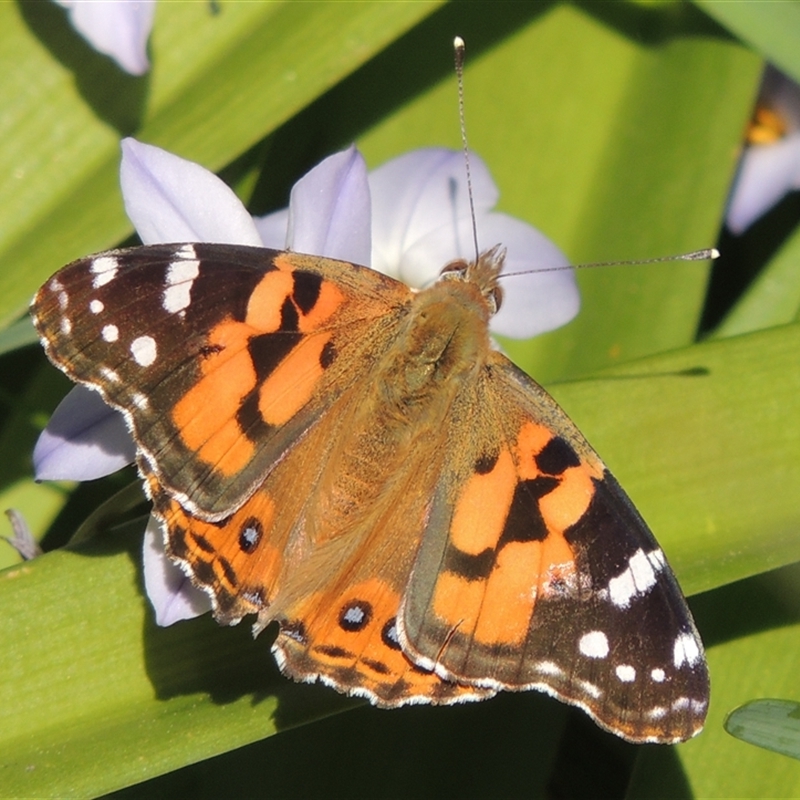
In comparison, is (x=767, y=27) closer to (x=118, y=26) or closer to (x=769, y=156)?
(x=769, y=156)

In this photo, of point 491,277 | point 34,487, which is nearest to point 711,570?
point 491,277

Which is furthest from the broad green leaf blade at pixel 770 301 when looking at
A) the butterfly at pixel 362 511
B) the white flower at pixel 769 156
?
the butterfly at pixel 362 511


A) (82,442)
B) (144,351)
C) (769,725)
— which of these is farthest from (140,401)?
(769,725)

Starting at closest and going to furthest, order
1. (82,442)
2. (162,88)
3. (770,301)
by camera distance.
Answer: (82,442)
(162,88)
(770,301)

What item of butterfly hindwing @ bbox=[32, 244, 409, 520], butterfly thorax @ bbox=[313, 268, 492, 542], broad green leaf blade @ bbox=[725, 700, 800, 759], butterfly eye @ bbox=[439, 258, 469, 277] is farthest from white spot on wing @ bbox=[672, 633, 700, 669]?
butterfly eye @ bbox=[439, 258, 469, 277]

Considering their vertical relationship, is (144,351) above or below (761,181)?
above

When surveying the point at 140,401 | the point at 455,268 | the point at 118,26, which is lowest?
the point at 455,268

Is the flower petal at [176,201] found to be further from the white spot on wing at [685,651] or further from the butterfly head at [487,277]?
the white spot on wing at [685,651]

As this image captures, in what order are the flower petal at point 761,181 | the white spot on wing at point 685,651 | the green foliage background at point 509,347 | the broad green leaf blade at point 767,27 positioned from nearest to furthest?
the white spot on wing at point 685,651
the green foliage background at point 509,347
the broad green leaf blade at point 767,27
the flower petal at point 761,181
